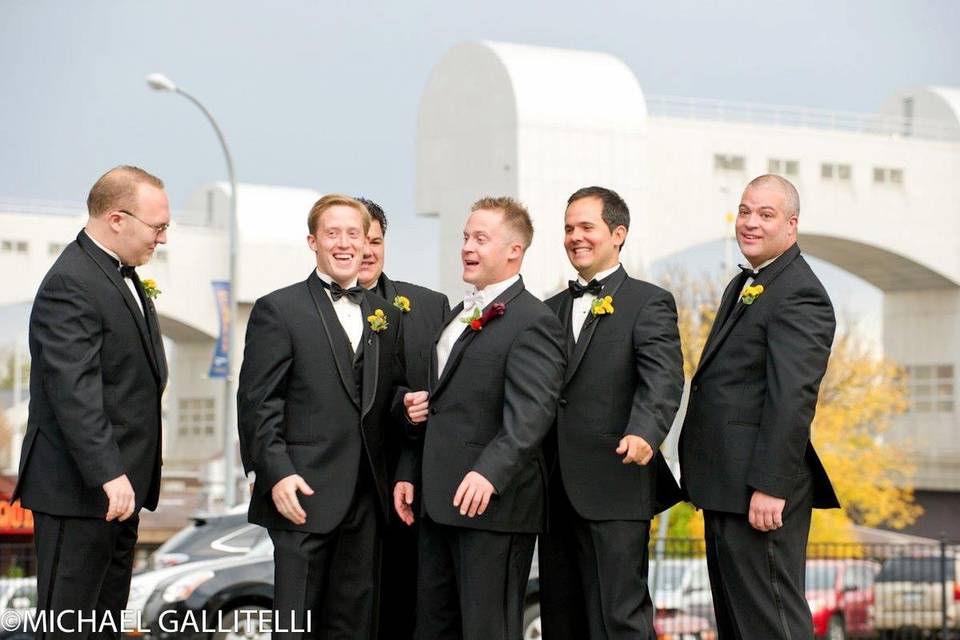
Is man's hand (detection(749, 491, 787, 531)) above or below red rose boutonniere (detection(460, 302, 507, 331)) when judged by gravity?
below

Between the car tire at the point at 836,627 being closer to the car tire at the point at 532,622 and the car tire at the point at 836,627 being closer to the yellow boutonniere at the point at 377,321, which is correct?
the car tire at the point at 532,622

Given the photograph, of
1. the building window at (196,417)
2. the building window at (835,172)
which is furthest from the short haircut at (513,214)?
the building window at (196,417)

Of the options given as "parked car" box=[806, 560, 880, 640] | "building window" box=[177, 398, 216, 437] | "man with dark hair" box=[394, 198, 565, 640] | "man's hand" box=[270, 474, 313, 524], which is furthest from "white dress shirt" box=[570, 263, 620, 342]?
"building window" box=[177, 398, 216, 437]

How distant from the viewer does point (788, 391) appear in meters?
6.86

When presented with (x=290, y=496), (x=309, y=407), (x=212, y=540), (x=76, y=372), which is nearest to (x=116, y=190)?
(x=76, y=372)

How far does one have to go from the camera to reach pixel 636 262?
4275 centimetres

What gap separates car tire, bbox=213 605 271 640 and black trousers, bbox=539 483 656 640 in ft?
20.9

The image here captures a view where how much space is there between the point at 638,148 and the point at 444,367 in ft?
120

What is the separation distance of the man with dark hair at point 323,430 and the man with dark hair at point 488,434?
0.23 meters

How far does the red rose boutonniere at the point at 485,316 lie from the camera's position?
6973 millimetres

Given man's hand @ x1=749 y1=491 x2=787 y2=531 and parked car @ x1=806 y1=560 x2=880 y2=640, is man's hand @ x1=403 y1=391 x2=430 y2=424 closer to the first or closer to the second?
man's hand @ x1=749 y1=491 x2=787 y2=531

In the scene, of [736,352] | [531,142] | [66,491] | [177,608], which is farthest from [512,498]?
[531,142]

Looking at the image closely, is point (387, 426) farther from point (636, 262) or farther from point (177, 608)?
point (636, 262)

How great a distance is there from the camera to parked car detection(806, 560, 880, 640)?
2042 centimetres
